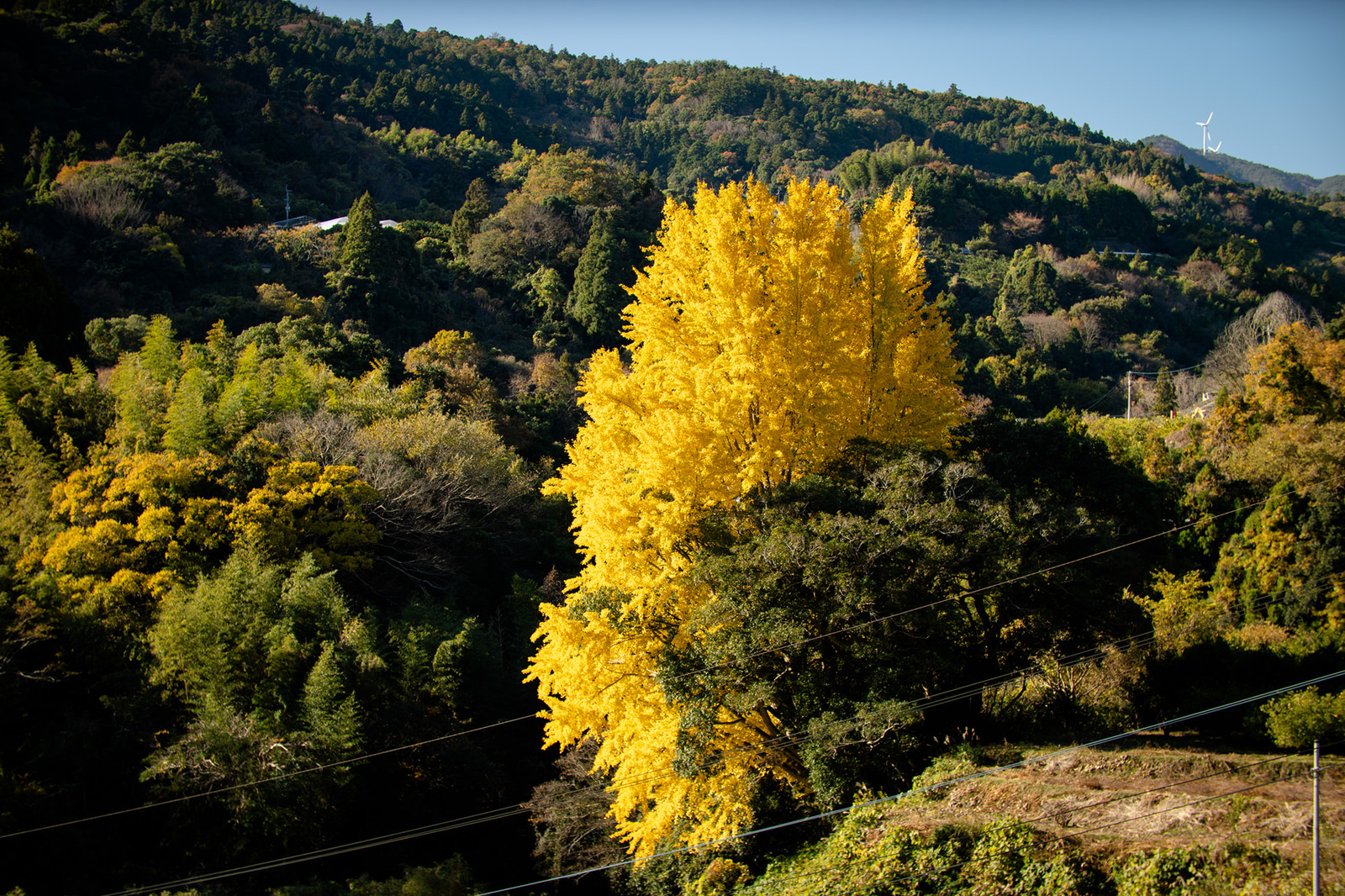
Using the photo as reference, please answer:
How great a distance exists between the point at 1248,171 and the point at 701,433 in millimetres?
199524

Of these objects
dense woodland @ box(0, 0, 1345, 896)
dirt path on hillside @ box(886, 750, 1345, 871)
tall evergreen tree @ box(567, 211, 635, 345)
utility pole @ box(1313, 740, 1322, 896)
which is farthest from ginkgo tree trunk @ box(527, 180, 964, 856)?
tall evergreen tree @ box(567, 211, 635, 345)

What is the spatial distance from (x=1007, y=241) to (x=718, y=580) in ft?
229

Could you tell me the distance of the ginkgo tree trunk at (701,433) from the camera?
1234 cm

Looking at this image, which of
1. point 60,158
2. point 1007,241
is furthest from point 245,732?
point 1007,241

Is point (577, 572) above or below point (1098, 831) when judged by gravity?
below

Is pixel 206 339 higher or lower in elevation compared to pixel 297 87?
lower

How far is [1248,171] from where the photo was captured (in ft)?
546

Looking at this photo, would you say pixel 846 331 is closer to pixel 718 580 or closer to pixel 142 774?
pixel 718 580

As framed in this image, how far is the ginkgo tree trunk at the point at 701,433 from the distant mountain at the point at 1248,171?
168361 millimetres

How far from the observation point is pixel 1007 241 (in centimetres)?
7238

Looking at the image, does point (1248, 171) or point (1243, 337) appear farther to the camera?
point (1248, 171)

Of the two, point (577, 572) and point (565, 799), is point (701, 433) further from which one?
point (577, 572)

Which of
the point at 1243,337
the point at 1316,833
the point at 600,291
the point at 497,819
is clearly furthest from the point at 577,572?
the point at 1243,337

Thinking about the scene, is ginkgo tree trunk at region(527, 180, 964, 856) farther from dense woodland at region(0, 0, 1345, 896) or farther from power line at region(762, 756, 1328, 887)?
power line at region(762, 756, 1328, 887)
